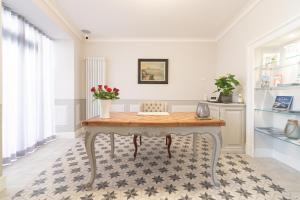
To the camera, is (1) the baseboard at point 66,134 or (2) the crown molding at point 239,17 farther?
(1) the baseboard at point 66,134

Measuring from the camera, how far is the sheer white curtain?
2764 millimetres

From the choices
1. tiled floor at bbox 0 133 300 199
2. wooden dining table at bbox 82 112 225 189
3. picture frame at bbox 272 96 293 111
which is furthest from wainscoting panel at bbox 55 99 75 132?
picture frame at bbox 272 96 293 111

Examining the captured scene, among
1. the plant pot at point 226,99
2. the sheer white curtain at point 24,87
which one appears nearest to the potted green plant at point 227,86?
the plant pot at point 226,99

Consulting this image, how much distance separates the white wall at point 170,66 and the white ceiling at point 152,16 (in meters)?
0.35

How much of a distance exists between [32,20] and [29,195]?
308cm

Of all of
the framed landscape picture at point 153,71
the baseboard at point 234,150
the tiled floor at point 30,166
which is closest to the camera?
the tiled floor at point 30,166

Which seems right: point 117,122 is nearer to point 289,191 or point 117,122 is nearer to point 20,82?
point 289,191

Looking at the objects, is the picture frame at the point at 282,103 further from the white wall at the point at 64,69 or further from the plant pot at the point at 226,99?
the white wall at the point at 64,69

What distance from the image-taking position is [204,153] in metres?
3.23

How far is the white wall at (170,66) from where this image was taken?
501 centimetres

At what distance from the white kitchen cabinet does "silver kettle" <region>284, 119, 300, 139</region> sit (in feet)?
2.61

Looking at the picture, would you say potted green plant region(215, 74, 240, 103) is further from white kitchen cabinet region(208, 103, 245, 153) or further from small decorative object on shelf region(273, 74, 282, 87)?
small decorative object on shelf region(273, 74, 282, 87)

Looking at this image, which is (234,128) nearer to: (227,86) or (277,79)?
(227,86)

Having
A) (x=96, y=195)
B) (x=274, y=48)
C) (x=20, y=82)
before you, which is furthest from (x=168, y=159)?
(x=20, y=82)
